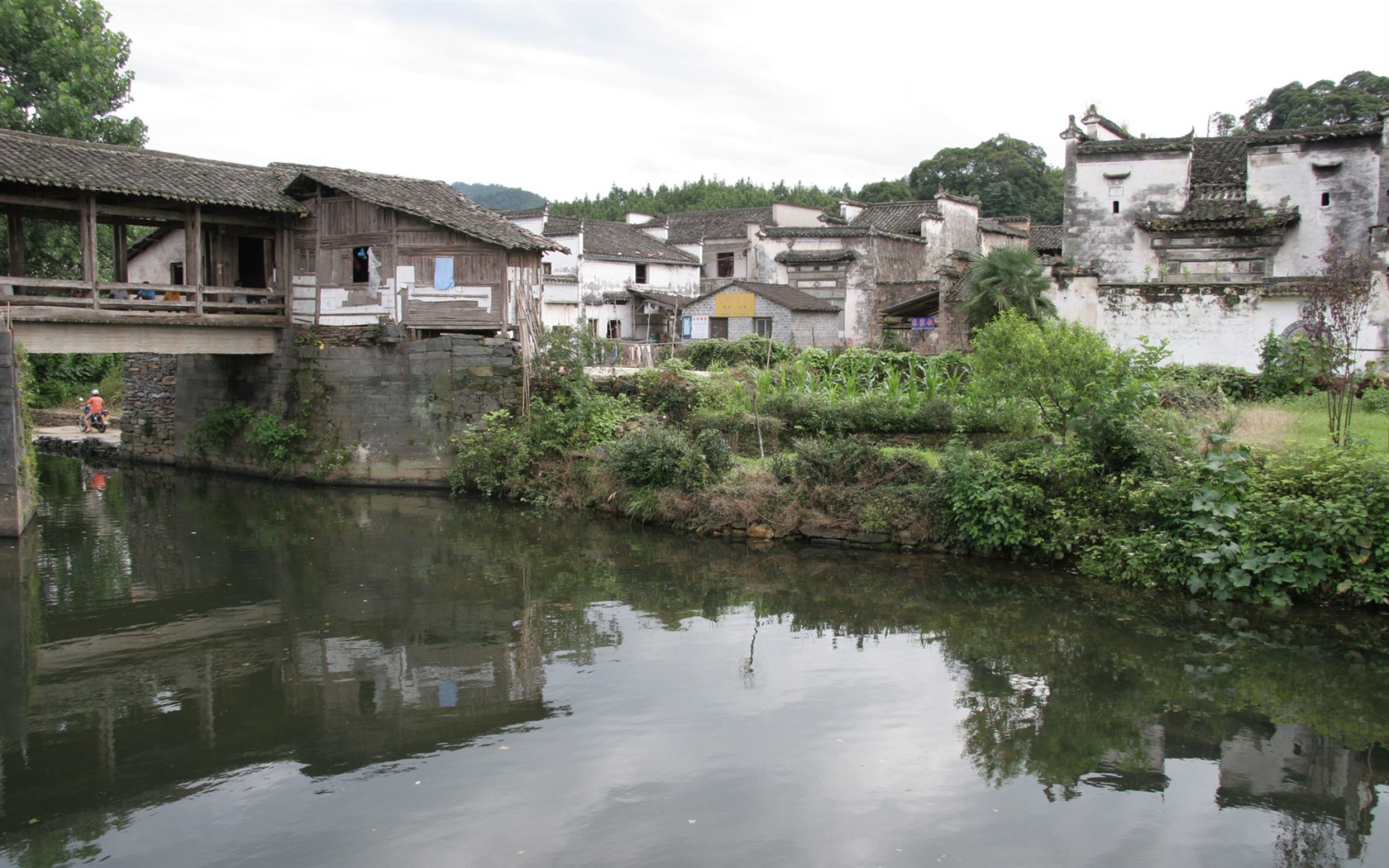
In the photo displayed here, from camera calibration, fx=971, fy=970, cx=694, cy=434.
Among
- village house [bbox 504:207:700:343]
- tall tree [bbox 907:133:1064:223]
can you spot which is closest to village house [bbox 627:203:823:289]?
village house [bbox 504:207:700:343]

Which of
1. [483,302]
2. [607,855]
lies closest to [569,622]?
[607,855]

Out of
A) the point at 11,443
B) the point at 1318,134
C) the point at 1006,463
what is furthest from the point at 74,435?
the point at 1318,134

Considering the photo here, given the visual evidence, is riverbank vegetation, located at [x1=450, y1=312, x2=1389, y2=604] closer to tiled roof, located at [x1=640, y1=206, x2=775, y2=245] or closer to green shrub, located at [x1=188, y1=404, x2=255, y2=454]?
green shrub, located at [x1=188, y1=404, x2=255, y2=454]

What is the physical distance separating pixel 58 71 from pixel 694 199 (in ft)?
127

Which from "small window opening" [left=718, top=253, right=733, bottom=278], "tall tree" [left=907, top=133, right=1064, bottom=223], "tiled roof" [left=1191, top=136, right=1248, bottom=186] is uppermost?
"tall tree" [left=907, top=133, right=1064, bottom=223]

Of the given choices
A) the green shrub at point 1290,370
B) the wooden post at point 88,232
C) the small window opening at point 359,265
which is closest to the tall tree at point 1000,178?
the green shrub at point 1290,370

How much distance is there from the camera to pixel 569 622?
1084 centimetres

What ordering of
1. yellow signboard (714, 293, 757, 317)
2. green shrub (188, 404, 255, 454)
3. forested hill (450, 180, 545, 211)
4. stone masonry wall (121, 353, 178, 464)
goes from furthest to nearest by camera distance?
forested hill (450, 180, 545, 211) → yellow signboard (714, 293, 757, 317) → stone masonry wall (121, 353, 178, 464) → green shrub (188, 404, 255, 454)

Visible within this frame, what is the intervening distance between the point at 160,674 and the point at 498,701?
3285 mm

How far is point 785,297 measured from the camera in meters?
32.4

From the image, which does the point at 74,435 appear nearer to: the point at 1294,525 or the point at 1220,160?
the point at 1294,525

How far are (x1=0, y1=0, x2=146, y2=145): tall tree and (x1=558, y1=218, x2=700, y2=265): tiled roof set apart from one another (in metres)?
15.2

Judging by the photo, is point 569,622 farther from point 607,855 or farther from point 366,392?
point 366,392

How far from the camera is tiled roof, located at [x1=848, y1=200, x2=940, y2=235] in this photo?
119 ft
